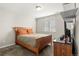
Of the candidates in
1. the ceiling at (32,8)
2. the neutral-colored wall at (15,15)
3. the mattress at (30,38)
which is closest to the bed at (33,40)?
the mattress at (30,38)

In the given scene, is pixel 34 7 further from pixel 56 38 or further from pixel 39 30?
pixel 56 38

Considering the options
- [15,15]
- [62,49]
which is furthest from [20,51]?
[62,49]

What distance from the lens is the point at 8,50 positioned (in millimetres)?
1580

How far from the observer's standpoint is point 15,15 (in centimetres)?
162

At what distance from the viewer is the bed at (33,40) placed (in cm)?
159

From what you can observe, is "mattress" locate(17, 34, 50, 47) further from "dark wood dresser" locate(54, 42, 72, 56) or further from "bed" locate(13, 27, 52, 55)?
"dark wood dresser" locate(54, 42, 72, 56)

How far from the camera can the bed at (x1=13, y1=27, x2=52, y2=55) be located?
1.59 m

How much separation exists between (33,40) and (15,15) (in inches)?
20.9

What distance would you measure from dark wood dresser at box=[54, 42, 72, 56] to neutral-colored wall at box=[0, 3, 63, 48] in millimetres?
547

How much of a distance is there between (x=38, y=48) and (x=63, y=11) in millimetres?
760

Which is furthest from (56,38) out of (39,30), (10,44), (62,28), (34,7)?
(10,44)

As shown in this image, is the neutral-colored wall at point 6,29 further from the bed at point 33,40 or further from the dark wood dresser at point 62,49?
the dark wood dresser at point 62,49

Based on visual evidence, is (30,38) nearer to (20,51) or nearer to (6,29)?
(20,51)

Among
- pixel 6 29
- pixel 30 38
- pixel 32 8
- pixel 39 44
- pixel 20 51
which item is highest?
pixel 32 8
